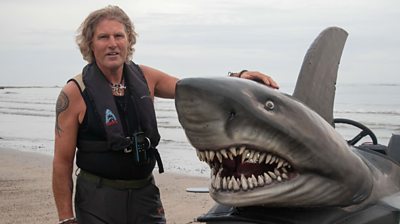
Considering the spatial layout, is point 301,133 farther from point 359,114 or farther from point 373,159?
point 359,114

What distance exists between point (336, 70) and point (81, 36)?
1366 millimetres

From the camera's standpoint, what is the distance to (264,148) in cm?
213

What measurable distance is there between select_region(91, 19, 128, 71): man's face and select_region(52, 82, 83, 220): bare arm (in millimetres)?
223

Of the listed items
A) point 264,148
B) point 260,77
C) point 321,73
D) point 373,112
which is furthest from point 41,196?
point 373,112

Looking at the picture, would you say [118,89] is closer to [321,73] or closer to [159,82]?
[159,82]

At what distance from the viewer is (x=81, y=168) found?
11.0 ft

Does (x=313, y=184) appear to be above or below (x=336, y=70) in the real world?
below

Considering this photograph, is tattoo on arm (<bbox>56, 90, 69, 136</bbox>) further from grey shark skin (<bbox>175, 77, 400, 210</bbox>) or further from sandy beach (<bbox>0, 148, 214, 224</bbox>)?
sandy beach (<bbox>0, 148, 214, 224</bbox>)

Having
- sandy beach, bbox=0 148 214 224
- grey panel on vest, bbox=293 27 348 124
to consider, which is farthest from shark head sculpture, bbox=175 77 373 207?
sandy beach, bbox=0 148 214 224

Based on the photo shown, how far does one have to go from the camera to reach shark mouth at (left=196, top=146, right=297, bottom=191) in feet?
7.06

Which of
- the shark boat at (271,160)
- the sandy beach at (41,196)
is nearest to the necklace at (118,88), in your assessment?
the shark boat at (271,160)

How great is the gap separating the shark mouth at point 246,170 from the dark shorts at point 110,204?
1.17 m

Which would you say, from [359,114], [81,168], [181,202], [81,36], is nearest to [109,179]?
[81,168]

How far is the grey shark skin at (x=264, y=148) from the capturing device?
205 centimetres
